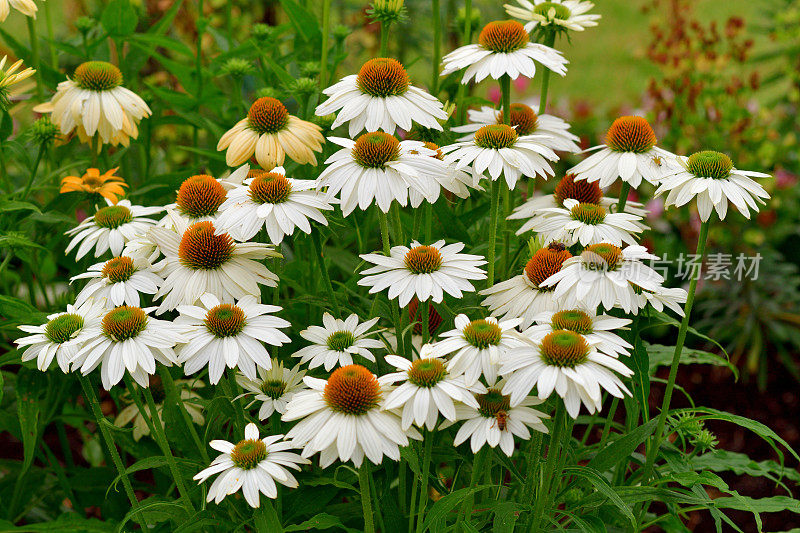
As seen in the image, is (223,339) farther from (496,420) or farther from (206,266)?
(496,420)

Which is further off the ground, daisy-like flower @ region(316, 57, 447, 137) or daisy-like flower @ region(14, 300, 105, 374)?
daisy-like flower @ region(316, 57, 447, 137)

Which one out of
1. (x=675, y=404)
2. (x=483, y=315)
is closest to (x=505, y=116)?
(x=483, y=315)

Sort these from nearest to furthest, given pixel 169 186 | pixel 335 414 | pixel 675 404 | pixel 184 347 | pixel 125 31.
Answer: pixel 335 414
pixel 184 347
pixel 169 186
pixel 125 31
pixel 675 404

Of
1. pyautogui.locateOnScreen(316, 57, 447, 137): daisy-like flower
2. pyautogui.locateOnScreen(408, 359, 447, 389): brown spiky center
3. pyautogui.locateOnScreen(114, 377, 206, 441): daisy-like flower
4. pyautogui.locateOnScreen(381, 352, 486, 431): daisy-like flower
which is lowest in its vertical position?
pyautogui.locateOnScreen(114, 377, 206, 441): daisy-like flower

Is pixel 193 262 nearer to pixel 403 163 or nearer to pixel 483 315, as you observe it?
pixel 403 163

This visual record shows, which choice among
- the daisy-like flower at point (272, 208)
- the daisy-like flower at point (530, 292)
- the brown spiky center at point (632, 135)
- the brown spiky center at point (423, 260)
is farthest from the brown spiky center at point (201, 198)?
the brown spiky center at point (632, 135)

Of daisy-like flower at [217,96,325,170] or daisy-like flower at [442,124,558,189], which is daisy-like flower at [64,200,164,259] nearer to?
daisy-like flower at [217,96,325,170]

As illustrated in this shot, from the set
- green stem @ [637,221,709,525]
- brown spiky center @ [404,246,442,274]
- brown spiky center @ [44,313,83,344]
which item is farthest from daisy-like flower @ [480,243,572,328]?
brown spiky center @ [44,313,83,344]

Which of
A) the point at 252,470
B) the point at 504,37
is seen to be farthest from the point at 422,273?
the point at 504,37
